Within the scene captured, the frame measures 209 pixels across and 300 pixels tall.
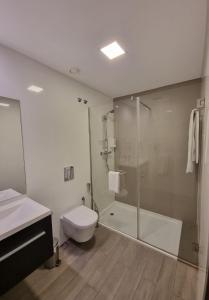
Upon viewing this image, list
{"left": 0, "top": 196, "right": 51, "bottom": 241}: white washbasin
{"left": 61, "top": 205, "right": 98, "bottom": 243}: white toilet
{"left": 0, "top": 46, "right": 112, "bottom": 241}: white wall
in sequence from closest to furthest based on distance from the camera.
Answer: {"left": 0, "top": 196, "right": 51, "bottom": 241}: white washbasin
{"left": 0, "top": 46, "right": 112, "bottom": 241}: white wall
{"left": 61, "top": 205, "right": 98, "bottom": 243}: white toilet

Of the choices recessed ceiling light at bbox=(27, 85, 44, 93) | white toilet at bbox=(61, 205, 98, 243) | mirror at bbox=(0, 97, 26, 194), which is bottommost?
white toilet at bbox=(61, 205, 98, 243)

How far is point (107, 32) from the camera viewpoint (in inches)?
49.3

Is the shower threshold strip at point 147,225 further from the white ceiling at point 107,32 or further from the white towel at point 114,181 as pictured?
the white ceiling at point 107,32

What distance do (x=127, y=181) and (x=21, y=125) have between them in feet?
6.80

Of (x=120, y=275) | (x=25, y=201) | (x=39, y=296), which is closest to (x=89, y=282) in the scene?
(x=120, y=275)

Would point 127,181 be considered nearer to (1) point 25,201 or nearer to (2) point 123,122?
(2) point 123,122

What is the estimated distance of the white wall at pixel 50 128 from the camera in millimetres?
1536

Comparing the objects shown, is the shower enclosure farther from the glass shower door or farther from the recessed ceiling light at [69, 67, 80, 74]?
the recessed ceiling light at [69, 67, 80, 74]

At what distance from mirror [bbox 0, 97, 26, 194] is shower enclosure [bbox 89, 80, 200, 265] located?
1221 millimetres

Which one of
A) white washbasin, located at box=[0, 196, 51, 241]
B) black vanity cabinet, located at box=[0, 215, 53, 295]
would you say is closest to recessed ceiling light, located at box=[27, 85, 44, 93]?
white washbasin, located at box=[0, 196, 51, 241]

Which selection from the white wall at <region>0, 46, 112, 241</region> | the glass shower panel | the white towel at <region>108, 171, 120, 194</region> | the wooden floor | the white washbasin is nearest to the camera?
the white washbasin

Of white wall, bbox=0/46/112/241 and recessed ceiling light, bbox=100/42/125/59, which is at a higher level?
recessed ceiling light, bbox=100/42/125/59

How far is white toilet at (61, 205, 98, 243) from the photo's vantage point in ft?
5.99

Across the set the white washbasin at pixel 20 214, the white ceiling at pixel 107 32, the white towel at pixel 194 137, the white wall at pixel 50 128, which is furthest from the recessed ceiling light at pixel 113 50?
the white washbasin at pixel 20 214
